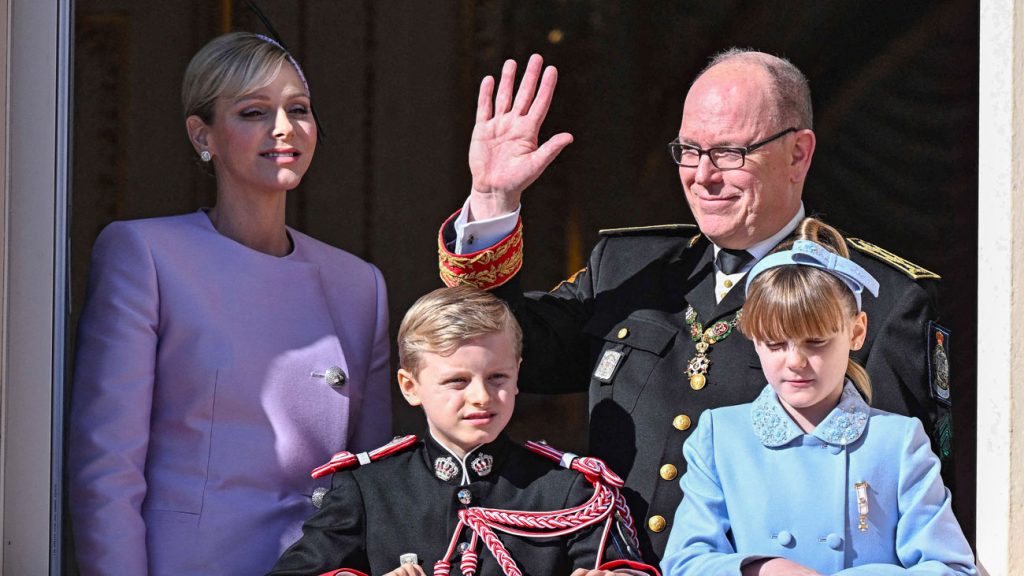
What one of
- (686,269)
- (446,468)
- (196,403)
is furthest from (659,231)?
(196,403)

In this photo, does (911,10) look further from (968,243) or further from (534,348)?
(534,348)

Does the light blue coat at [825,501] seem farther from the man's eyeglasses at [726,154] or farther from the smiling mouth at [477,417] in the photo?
the man's eyeglasses at [726,154]

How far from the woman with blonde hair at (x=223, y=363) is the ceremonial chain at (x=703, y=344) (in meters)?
0.98

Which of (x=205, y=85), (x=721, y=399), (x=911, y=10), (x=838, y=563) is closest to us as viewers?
(x=838, y=563)

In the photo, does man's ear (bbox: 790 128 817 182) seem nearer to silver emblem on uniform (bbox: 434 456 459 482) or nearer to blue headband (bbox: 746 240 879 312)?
blue headband (bbox: 746 240 879 312)

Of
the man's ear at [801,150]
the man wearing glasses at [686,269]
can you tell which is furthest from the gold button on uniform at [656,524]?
the man's ear at [801,150]

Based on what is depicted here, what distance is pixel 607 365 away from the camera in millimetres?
4215

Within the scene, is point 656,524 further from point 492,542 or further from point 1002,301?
point 1002,301

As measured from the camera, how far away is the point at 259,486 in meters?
4.14

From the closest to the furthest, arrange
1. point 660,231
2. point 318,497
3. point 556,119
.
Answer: point 318,497, point 660,231, point 556,119

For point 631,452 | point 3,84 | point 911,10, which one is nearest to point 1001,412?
point 631,452

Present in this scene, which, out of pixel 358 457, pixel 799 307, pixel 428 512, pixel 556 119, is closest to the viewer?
pixel 799 307

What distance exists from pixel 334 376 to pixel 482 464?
1.90ft

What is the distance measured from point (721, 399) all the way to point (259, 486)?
1.30m
